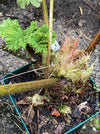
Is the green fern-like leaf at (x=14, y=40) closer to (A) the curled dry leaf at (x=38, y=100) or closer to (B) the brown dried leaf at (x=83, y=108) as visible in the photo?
(A) the curled dry leaf at (x=38, y=100)


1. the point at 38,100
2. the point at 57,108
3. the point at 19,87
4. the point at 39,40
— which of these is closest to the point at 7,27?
the point at 39,40

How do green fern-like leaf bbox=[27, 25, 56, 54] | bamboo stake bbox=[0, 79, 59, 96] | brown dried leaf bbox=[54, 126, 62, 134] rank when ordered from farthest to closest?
1. brown dried leaf bbox=[54, 126, 62, 134]
2. green fern-like leaf bbox=[27, 25, 56, 54]
3. bamboo stake bbox=[0, 79, 59, 96]

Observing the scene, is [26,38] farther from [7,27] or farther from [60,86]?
[60,86]

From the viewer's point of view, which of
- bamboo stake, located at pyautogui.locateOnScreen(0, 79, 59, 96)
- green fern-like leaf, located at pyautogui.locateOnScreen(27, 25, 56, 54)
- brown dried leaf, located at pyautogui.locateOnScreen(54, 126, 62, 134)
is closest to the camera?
bamboo stake, located at pyautogui.locateOnScreen(0, 79, 59, 96)

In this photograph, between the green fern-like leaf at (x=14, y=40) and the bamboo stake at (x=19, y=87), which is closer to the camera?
the bamboo stake at (x=19, y=87)

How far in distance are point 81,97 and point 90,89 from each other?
11 centimetres

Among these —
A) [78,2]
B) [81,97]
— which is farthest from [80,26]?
[81,97]

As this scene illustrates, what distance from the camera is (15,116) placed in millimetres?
1390

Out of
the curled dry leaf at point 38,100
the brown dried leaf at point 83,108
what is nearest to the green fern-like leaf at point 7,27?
the curled dry leaf at point 38,100

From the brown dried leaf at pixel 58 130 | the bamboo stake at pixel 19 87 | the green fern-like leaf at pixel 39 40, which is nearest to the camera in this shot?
the bamboo stake at pixel 19 87

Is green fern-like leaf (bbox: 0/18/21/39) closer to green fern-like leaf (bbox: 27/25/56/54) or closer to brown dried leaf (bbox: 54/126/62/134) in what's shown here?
green fern-like leaf (bbox: 27/25/56/54)

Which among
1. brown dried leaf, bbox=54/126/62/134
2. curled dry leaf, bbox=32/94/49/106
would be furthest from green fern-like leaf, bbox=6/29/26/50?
brown dried leaf, bbox=54/126/62/134

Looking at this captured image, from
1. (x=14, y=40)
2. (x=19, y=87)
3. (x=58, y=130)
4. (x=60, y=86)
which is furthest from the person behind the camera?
(x=60, y=86)

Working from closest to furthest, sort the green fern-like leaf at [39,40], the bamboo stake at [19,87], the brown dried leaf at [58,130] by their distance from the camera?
the bamboo stake at [19,87] → the green fern-like leaf at [39,40] → the brown dried leaf at [58,130]
